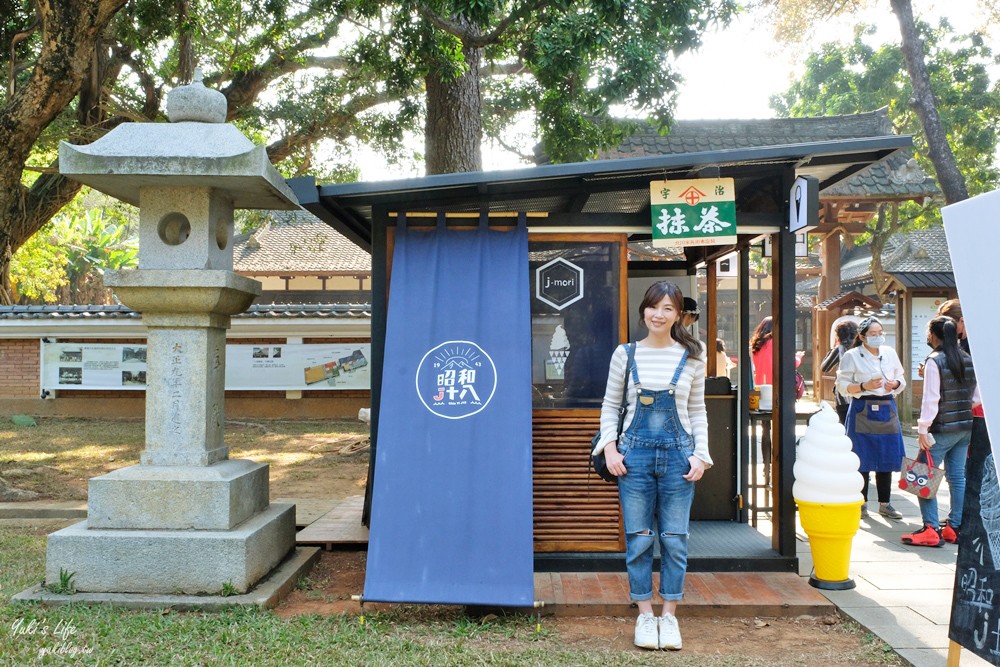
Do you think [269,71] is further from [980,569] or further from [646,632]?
[980,569]

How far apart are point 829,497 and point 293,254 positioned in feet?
83.7

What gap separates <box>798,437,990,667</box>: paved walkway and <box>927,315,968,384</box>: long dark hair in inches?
60.1

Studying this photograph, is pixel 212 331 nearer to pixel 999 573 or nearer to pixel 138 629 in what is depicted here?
pixel 138 629

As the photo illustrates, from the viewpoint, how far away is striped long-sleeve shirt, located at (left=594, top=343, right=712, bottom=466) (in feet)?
13.6

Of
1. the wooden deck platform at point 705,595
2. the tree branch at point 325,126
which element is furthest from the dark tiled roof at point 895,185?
the wooden deck platform at point 705,595

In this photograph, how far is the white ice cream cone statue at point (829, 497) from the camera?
5.00m

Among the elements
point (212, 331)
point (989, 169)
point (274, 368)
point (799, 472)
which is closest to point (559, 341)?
point (799, 472)

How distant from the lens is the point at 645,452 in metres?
4.16

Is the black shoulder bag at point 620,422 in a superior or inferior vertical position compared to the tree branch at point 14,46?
inferior

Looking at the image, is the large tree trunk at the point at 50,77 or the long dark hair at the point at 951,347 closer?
the long dark hair at the point at 951,347

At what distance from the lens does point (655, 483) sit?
4.20m

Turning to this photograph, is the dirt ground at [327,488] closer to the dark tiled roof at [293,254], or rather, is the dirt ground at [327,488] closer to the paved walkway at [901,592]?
the paved walkway at [901,592]

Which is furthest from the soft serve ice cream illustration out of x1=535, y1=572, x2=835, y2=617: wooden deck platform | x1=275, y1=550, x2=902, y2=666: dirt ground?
x1=275, y1=550, x2=902, y2=666: dirt ground

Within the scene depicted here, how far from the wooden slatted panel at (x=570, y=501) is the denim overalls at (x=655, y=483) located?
3.81 feet
